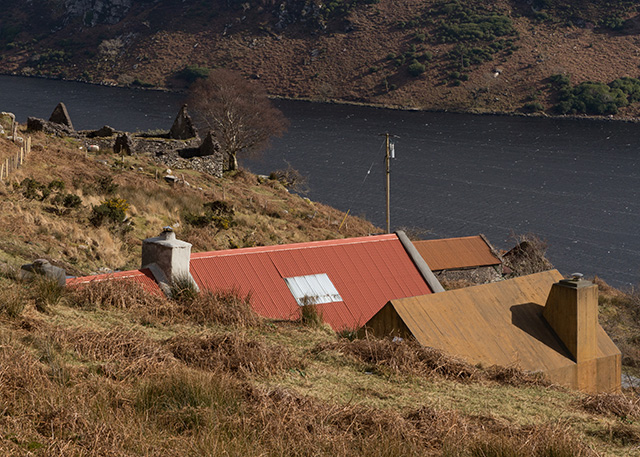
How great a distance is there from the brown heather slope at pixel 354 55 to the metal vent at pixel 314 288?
127 metres

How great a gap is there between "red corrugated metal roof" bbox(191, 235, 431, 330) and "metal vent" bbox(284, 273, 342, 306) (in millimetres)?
140

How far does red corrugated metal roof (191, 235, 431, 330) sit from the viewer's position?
17.7 m

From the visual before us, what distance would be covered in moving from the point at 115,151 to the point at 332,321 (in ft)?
102

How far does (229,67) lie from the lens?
173125mm

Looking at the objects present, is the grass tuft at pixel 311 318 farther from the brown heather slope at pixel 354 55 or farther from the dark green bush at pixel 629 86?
the dark green bush at pixel 629 86

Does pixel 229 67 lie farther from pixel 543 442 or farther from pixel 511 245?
pixel 543 442

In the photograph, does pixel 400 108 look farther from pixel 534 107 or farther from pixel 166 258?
pixel 166 258

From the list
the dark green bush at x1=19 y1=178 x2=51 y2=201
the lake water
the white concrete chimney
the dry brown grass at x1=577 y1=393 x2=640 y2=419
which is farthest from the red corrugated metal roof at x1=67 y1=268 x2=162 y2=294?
the lake water

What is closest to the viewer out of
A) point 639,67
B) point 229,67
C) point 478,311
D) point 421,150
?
point 478,311

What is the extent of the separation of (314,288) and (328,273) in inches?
33.9

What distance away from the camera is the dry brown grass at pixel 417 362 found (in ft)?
34.3

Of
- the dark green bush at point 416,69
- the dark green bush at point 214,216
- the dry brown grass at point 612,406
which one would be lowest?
the dark green bush at point 214,216

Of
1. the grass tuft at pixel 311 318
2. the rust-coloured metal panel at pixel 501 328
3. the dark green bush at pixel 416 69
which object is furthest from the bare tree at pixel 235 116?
the dark green bush at pixel 416 69

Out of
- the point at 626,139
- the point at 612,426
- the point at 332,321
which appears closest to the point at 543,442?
the point at 612,426
